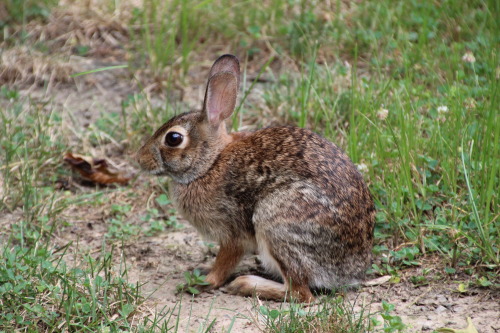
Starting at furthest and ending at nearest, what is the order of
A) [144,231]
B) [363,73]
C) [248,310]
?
1. [363,73]
2. [144,231]
3. [248,310]

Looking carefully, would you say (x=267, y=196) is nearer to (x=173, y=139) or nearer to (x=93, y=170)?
(x=173, y=139)

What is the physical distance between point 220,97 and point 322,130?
1353 mm

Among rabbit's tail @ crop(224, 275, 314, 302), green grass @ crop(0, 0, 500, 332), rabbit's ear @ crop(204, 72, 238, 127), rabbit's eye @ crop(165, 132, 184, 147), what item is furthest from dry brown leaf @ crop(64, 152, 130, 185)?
rabbit's tail @ crop(224, 275, 314, 302)

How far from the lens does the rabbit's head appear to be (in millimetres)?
5023

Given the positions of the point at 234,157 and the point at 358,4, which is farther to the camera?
the point at 358,4

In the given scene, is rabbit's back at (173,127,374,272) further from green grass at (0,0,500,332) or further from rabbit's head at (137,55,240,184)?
green grass at (0,0,500,332)

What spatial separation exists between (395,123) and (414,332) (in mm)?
2028

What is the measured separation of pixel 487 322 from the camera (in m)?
→ 4.25

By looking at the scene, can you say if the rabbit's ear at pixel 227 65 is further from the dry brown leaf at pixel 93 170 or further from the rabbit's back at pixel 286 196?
the dry brown leaf at pixel 93 170

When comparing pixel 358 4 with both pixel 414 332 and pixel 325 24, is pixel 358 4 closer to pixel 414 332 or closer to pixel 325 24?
pixel 325 24

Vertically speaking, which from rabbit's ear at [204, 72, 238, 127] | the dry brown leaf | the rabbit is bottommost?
the dry brown leaf

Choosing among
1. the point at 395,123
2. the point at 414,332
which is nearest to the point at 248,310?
the point at 414,332

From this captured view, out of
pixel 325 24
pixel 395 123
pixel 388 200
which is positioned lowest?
pixel 388 200

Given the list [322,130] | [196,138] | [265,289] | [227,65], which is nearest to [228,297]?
[265,289]
